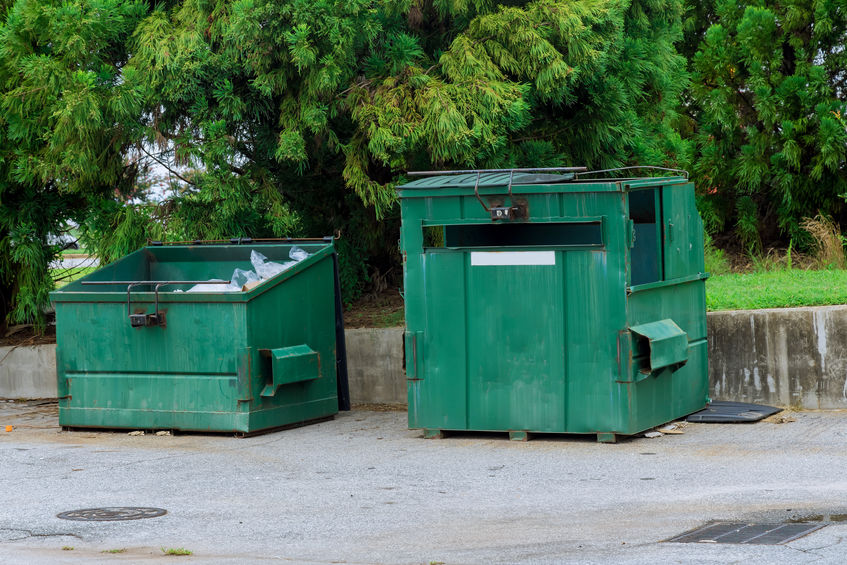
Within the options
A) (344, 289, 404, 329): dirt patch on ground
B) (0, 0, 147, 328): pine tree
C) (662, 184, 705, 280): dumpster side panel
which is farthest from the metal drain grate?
(0, 0, 147, 328): pine tree

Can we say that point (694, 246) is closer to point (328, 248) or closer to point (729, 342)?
point (729, 342)

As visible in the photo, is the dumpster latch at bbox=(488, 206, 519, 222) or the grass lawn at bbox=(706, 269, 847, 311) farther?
the grass lawn at bbox=(706, 269, 847, 311)

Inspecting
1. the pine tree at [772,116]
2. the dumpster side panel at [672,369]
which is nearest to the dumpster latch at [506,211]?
the dumpster side panel at [672,369]

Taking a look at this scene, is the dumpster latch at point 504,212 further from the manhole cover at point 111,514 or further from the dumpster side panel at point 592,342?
the manhole cover at point 111,514

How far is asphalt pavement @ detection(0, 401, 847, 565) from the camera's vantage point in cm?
545

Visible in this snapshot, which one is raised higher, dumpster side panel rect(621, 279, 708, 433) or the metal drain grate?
dumpster side panel rect(621, 279, 708, 433)

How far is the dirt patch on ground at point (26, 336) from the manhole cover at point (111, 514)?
19.9 ft

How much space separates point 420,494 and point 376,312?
5.10 meters

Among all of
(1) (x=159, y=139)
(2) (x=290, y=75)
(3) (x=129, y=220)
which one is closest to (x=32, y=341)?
(3) (x=129, y=220)

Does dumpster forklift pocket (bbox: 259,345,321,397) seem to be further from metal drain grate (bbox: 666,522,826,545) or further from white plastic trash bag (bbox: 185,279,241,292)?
metal drain grate (bbox: 666,522,826,545)

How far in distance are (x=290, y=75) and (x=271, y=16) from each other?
690 mm

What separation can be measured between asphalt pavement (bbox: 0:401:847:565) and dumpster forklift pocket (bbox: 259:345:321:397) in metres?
0.43

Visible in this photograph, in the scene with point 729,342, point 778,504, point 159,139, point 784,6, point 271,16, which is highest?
point 784,6

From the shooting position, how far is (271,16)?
32.5 feet
